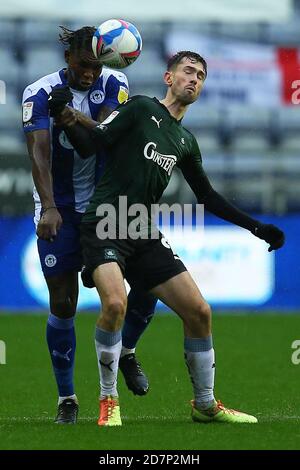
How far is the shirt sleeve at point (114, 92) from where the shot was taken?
7.18 m

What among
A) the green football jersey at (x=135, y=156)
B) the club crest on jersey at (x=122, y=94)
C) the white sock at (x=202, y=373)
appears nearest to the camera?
the green football jersey at (x=135, y=156)

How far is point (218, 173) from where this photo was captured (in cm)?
1789

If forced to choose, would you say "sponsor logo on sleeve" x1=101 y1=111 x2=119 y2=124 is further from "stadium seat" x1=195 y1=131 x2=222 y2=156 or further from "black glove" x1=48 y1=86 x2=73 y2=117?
"stadium seat" x1=195 y1=131 x2=222 y2=156

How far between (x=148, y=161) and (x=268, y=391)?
2731 mm

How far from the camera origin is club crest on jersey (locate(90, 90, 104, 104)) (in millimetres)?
7188

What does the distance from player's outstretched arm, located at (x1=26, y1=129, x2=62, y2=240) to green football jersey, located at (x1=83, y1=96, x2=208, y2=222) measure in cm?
19


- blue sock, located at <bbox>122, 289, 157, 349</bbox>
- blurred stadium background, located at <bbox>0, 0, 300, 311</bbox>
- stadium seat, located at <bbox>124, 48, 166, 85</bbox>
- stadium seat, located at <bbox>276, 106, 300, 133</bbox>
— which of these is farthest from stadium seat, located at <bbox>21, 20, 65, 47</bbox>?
blue sock, located at <bbox>122, 289, 157, 349</bbox>

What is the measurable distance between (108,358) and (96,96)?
1626mm

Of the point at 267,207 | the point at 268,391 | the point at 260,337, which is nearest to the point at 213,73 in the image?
the point at 267,207

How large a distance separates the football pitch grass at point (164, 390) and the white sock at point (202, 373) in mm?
182

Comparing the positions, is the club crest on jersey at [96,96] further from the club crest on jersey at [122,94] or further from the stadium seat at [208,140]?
the stadium seat at [208,140]

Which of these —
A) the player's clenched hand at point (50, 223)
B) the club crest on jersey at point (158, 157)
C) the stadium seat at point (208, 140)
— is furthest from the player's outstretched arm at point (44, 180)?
the stadium seat at point (208, 140)
